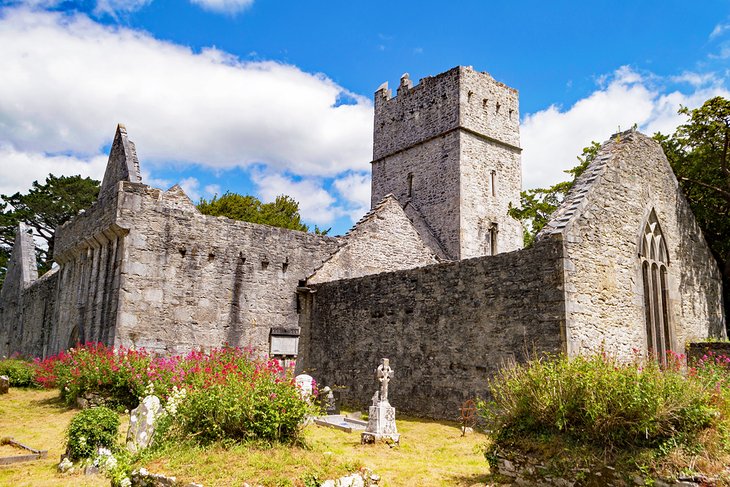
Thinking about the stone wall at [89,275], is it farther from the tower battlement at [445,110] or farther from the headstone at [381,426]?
the tower battlement at [445,110]

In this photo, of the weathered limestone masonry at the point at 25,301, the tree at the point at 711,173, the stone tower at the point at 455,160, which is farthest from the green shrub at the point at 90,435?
the stone tower at the point at 455,160

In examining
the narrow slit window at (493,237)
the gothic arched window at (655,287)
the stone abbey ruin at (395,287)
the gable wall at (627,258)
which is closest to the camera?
the gable wall at (627,258)

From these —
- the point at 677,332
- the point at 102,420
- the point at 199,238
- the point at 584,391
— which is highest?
the point at 199,238

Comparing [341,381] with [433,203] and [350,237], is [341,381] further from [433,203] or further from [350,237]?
[433,203]

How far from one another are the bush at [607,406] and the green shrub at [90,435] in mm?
4988

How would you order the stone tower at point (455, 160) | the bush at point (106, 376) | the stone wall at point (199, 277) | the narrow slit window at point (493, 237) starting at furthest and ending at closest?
1. the narrow slit window at point (493, 237)
2. the stone tower at point (455, 160)
3. the stone wall at point (199, 277)
4. the bush at point (106, 376)

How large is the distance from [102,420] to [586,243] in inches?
321

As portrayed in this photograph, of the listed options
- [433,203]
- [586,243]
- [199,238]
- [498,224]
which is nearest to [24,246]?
[199,238]

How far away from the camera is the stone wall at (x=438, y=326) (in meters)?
10.2

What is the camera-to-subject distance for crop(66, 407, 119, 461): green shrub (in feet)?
24.3

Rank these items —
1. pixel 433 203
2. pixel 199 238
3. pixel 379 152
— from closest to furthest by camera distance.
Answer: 1. pixel 199 238
2. pixel 433 203
3. pixel 379 152

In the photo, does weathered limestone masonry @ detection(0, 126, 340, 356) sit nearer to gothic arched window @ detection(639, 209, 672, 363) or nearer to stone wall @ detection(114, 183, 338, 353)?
stone wall @ detection(114, 183, 338, 353)

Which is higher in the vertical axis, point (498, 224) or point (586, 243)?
point (498, 224)

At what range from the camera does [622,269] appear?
10859 millimetres
